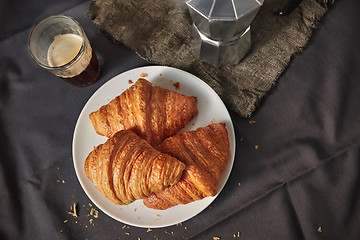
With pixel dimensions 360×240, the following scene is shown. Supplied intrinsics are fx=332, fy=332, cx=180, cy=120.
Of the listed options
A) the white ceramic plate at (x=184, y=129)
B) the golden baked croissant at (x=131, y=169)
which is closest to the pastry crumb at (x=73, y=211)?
the white ceramic plate at (x=184, y=129)

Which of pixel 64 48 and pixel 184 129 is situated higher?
pixel 64 48

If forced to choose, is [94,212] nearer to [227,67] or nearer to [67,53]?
[67,53]

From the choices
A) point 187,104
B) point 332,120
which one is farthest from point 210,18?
point 332,120

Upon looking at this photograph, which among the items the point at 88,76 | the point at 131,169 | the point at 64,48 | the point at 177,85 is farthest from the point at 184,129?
the point at 64,48

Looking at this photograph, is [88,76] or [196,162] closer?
[196,162]

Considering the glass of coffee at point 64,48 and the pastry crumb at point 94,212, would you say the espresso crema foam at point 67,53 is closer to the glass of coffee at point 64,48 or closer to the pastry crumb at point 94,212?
the glass of coffee at point 64,48
